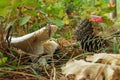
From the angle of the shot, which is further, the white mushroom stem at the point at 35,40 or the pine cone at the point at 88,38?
the pine cone at the point at 88,38

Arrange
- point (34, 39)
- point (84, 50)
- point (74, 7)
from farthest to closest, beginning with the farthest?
1. point (74, 7)
2. point (84, 50)
3. point (34, 39)

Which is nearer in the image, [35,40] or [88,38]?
[35,40]

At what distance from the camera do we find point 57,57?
1228mm

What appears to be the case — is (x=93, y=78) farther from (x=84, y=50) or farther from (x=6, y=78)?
(x=84, y=50)

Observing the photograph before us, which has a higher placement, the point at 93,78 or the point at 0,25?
the point at 0,25

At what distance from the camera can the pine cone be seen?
1.37m

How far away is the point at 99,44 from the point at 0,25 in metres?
0.56

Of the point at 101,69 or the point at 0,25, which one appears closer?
the point at 101,69

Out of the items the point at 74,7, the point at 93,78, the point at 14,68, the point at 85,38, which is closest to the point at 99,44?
the point at 85,38

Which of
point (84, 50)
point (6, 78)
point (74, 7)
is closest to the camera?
point (6, 78)

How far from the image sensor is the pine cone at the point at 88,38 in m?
1.37

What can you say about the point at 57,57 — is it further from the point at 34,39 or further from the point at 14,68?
the point at 14,68

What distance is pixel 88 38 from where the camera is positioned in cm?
141

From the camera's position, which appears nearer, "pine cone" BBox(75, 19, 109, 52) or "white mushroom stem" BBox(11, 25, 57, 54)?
"white mushroom stem" BBox(11, 25, 57, 54)
